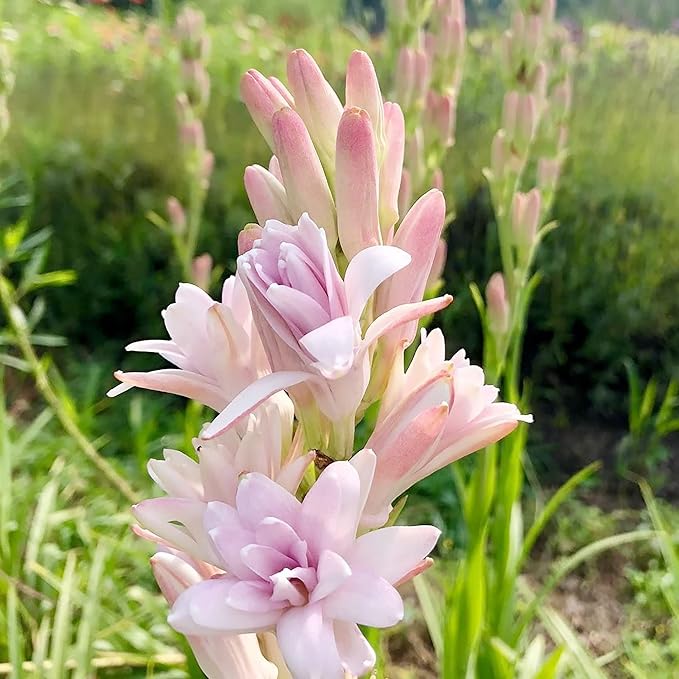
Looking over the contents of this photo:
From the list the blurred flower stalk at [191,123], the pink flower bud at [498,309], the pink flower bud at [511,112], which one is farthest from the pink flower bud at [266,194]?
the blurred flower stalk at [191,123]

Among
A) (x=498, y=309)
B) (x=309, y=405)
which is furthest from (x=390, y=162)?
(x=498, y=309)

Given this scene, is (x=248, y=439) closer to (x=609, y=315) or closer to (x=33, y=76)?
(x=609, y=315)

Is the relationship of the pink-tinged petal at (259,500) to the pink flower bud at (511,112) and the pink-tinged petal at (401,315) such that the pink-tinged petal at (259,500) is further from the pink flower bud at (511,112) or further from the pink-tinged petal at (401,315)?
the pink flower bud at (511,112)

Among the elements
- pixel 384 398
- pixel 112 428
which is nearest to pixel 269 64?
pixel 112 428

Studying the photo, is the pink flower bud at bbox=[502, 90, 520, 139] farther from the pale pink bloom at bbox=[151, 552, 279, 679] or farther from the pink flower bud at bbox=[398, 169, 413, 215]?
the pale pink bloom at bbox=[151, 552, 279, 679]

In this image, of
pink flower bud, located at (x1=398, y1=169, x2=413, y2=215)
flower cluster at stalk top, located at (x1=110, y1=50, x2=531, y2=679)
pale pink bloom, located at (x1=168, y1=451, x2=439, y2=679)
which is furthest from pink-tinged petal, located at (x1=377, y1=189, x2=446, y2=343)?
pink flower bud, located at (x1=398, y1=169, x2=413, y2=215)

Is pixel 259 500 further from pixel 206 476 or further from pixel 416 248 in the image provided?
pixel 416 248
